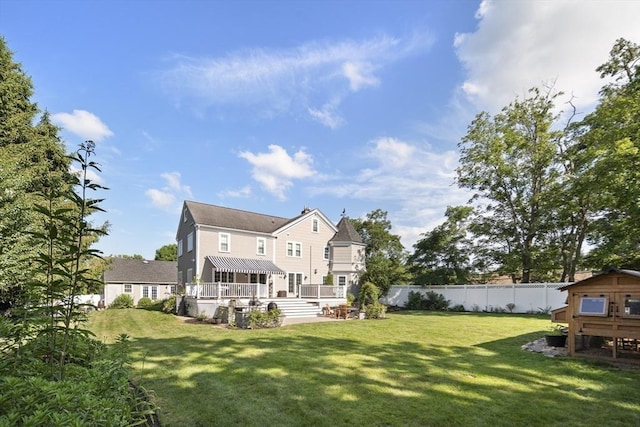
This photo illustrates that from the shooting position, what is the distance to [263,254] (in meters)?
27.6

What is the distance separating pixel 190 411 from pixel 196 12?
13.3 m

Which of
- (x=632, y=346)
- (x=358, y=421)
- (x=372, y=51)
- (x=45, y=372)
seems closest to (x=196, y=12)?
(x=372, y=51)

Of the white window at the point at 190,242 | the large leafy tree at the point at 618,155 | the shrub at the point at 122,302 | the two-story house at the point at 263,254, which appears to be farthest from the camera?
the shrub at the point at 122,302

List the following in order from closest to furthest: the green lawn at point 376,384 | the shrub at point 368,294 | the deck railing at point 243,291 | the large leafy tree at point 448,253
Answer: the green lawn at point 376,384 → the deck railing at point 243,291 → the shrub at point 368,294 → the large leafy tree at point 448,253

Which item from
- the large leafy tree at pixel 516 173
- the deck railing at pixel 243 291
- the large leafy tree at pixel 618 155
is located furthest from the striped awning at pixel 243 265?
the large leafy tree at pixel 618 155

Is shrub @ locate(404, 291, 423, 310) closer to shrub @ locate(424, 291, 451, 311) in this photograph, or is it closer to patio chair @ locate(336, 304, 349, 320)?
shrub @ locate(424, 291, 451, 311)

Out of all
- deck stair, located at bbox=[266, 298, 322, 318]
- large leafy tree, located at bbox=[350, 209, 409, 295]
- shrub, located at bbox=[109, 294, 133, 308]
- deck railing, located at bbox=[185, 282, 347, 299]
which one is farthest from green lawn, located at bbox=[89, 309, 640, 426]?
shrub, located at bbox=[109, 294, 133, 308]

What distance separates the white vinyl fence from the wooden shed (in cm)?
1382

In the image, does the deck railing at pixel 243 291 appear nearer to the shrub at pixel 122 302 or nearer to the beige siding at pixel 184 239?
the beige siding at pixel 184 239

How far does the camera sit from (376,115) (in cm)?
1969

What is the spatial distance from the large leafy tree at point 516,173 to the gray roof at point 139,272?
3466cm

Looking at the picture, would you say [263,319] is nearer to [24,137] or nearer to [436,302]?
[24,137]

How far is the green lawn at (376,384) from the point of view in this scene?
212 inches

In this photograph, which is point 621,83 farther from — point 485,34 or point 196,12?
point 196,12
